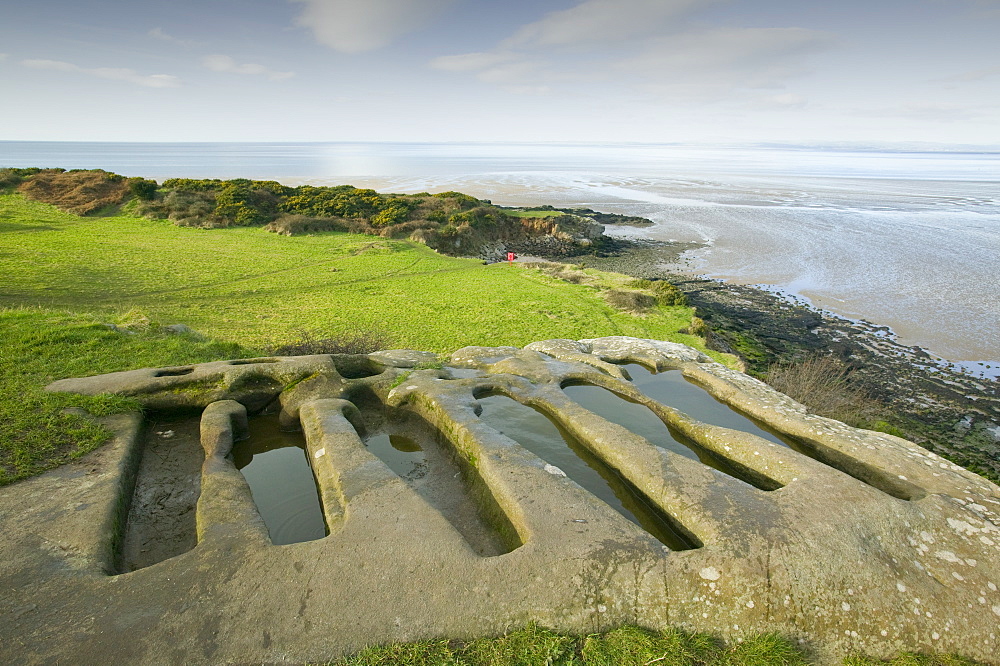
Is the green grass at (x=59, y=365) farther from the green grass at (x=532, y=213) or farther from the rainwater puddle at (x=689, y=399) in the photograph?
the green grass at (x=532, y=213)

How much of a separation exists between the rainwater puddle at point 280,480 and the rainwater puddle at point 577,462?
3912 mm

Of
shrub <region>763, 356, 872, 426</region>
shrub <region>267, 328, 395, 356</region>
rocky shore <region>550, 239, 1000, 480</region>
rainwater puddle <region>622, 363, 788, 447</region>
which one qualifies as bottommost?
rocky shore <region>550, 239, 1000, 480</region>

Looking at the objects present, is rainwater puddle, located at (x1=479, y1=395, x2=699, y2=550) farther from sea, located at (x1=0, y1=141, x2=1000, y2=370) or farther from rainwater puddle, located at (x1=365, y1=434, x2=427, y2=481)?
sea, located at (x1=0, y1=141, x2=1000, y2=370)

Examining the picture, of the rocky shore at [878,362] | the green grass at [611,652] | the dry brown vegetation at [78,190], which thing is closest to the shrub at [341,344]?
the green grass at [611,652]

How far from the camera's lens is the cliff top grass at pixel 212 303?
11.0 metres

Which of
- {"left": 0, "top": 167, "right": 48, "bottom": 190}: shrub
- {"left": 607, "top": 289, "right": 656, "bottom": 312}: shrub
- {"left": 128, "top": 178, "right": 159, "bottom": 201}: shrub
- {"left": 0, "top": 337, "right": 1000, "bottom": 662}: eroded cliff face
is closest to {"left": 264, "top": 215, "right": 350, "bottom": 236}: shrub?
{"left": 128, "top": 178, "right": 159, "bottom": 201}: shrub

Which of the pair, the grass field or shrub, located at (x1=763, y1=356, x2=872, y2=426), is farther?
shrub, located at (x1=763, y1=356, x2=872, y2=426)

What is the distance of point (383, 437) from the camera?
1040 cm

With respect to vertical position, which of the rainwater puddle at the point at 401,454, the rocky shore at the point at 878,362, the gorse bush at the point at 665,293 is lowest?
the rocky shore at the point at 878,362

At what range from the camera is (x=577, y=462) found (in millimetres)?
9352

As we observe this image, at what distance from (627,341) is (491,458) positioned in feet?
34.6

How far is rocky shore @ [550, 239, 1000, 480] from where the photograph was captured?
16953mm

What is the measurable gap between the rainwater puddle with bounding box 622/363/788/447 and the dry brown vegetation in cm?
5030

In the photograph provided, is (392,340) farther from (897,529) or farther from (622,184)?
(622,184)
